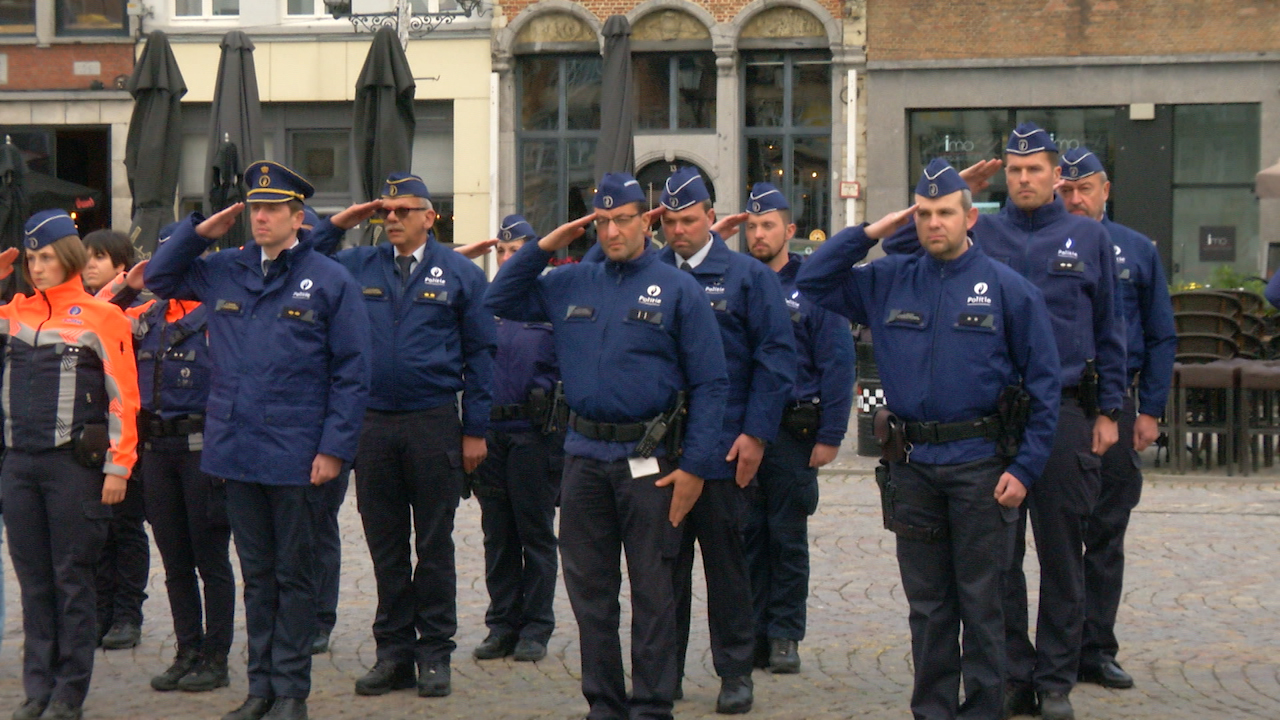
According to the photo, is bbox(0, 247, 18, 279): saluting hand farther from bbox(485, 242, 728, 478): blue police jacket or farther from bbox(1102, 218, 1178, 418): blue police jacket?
bbox(1102, 218, 1178, 418): blue police jacket

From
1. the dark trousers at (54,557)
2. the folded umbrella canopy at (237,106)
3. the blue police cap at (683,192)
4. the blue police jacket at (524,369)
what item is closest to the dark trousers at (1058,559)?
the blue police cap at (683,192)

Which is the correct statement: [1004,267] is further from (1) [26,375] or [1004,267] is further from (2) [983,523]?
(1) [26,375]

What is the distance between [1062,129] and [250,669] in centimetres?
2082

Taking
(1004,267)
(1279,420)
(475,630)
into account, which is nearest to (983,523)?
(1004,267)

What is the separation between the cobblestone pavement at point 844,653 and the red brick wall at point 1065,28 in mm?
14952

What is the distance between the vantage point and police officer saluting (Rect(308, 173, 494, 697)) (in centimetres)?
760

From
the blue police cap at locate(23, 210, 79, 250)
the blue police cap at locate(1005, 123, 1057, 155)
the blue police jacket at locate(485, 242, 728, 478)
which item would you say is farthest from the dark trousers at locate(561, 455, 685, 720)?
the blue police cap at locate(23, 210, 79, 250)

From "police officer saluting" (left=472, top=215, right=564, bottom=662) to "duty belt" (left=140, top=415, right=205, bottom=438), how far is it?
5.24ft

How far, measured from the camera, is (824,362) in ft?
26.7

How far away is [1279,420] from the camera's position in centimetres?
1476

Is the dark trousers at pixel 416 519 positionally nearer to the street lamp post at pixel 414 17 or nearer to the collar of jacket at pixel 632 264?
the collar of jacket at pixel 632 264

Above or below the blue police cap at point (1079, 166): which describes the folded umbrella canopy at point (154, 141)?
above

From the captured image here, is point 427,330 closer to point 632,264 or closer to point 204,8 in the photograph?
point 632,264

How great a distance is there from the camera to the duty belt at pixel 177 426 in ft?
24.6
